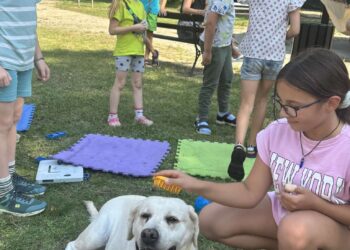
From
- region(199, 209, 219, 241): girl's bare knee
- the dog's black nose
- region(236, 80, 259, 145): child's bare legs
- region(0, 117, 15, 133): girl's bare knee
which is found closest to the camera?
the dog's black nose

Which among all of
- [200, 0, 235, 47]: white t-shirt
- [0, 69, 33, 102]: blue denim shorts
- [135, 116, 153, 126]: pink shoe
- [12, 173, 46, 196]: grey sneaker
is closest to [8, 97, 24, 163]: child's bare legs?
[0, 69, 33, 102]: blue denim shorts

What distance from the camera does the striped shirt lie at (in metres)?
3.04

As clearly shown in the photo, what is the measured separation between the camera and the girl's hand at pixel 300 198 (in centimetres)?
230

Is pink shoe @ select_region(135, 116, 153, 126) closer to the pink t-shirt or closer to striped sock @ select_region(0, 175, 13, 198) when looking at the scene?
striped sock @ select_region(0, 175, 13, 198)

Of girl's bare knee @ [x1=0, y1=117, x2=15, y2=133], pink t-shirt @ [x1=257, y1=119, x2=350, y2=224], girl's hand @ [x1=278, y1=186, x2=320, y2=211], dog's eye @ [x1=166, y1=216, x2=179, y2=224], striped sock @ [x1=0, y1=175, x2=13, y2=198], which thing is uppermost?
pink t-shirt @ [x1=257, y1=119, x2=350, y2=224]

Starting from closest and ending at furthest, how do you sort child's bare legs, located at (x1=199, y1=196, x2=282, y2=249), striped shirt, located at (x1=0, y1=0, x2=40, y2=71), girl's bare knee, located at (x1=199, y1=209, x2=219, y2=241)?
child's bare legs, located at (x1=199, y1=196, x2=282, y2=249) → girl's bare knee, located at (x1=199, y1=209, x2=219, y2=241) → striped shirt, located at (x1=0, y1=0, x2=40, y2=71)

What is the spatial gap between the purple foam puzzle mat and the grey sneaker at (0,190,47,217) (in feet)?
2.57

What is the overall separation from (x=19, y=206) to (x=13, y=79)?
0.93 m

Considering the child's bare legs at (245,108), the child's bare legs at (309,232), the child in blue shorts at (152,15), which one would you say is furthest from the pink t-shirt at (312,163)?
the child in blue shorts at (152,15)

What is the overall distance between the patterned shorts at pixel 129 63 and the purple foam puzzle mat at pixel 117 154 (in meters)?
0.82

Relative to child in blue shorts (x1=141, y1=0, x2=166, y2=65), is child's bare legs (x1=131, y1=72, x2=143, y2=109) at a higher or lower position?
lower

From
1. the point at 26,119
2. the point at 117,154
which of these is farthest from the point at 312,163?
the point at 26,119

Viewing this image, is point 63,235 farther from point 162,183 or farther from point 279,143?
point 279,143

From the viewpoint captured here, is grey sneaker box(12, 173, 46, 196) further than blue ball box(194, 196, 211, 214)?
Yes
